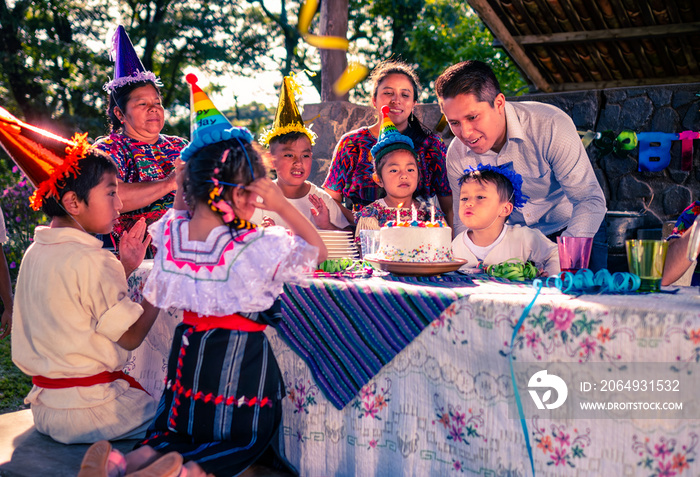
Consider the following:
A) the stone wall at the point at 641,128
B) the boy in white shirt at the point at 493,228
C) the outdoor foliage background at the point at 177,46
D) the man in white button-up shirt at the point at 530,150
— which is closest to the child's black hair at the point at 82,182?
the boy in white shirt at the point at 493,228

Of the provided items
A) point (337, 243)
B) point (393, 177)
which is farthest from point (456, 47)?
point (337, 243)

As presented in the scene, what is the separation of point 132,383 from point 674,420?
236cm

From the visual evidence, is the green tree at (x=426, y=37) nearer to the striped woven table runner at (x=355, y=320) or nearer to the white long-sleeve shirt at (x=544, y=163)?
the white long-sleeve shirt at (x=544, y=163)

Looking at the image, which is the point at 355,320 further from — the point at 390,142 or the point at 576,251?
Result: the point at 390,142

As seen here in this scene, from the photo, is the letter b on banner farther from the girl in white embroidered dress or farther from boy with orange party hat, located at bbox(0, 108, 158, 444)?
boy with orange party hat, located at bbox(0, 108, 158, 444)

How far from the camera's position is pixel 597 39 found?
6.45 meters

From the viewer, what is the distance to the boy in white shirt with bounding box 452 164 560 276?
288 cm

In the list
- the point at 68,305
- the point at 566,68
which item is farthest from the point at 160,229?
the point at 566,68

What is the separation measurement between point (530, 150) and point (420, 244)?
151 cm

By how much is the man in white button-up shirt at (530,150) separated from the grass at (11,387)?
154 inches

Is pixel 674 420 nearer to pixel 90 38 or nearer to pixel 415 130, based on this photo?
pixel 415 130


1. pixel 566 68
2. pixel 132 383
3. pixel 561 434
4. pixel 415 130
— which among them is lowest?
pixel 132 383

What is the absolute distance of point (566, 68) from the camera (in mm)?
7602

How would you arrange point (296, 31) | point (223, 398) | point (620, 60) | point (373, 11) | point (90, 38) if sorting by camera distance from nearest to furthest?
point (223, 398) → point (620, 60) → point (90, 38) → point (373, 11) → point (296, 31)
